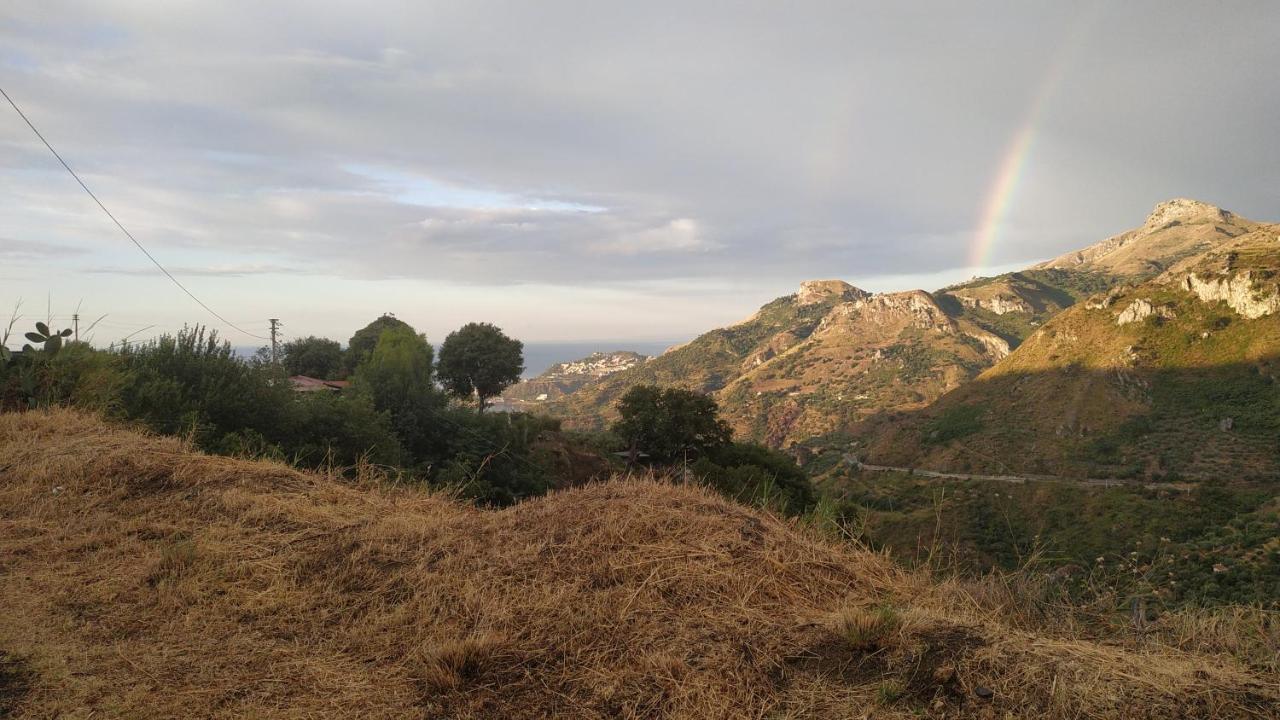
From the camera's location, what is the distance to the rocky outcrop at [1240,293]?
6427 cm

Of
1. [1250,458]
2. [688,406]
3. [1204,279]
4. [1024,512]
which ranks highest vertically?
Answer: [1204,279]

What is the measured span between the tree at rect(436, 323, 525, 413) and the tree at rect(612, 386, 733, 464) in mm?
15523

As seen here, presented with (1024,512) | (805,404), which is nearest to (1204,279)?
(1024,512)

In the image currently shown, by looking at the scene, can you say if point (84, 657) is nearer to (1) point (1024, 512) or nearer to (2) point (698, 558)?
(2) point (698, 558)

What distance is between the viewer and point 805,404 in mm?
122250

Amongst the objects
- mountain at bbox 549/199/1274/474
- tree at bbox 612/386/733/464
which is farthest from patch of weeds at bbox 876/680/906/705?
mountain at bbox 549/199/1274/474

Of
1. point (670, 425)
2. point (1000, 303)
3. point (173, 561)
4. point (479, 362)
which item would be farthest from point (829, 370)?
point (173, 561)

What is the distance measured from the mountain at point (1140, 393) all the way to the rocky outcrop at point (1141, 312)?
6.5 inches

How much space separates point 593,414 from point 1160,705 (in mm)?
134929

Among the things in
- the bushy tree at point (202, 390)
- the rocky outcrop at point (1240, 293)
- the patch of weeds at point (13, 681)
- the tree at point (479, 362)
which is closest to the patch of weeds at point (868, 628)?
the patch of weeds at point (13, 681)

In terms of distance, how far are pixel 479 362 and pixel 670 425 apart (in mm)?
19941

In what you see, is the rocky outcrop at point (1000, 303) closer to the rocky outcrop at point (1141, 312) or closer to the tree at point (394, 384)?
the rocky outcrop at point (1141, 312)

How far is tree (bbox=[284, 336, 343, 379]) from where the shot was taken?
58812 mm

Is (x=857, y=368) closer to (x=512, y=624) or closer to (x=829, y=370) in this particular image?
(x=829, y=370)
